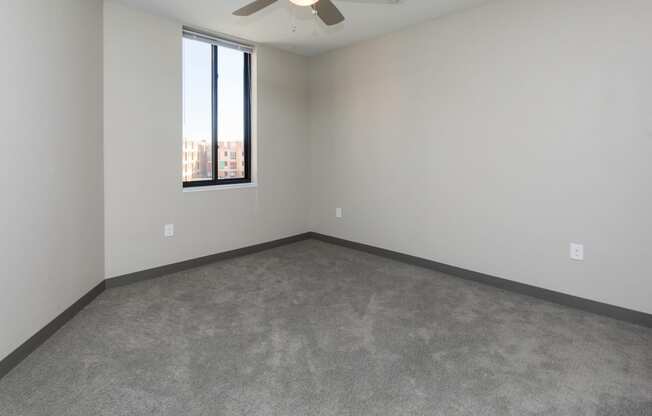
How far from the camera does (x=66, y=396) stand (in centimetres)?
167

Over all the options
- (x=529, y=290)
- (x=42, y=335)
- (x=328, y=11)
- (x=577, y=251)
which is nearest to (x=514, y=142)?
(x=577, y=251)

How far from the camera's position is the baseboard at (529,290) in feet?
8.11

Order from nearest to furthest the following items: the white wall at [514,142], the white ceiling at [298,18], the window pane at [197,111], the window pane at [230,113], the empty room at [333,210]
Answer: the empty room at [333,210], the white wall at [514,142], the white ceiling at [298,18], the window pane at [197,111], the window pane at [230,113]

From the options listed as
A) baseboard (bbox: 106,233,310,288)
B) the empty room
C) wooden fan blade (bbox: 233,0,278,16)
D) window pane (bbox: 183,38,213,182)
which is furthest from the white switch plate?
window pane (bbox: 183,38,213,182)

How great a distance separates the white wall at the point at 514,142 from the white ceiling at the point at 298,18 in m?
0.21

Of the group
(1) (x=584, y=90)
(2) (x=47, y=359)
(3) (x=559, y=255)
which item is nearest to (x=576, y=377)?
(3) (x=559, y=255)

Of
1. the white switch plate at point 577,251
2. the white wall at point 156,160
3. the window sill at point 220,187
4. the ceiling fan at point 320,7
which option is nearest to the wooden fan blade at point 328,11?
the ceiling fan at point 320,7

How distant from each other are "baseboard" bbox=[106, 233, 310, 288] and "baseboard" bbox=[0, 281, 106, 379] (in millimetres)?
276

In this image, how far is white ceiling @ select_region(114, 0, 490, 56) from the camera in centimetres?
302

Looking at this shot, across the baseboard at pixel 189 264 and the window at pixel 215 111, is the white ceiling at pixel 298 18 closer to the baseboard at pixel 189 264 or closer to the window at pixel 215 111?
the window at pixel 215 111

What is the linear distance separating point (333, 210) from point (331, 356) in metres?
2.64

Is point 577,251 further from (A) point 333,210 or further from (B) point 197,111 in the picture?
(B) point 197,111

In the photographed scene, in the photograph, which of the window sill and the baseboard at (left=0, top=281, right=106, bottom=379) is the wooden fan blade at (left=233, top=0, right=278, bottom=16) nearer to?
the window sill

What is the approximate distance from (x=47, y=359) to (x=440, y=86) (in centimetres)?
347
